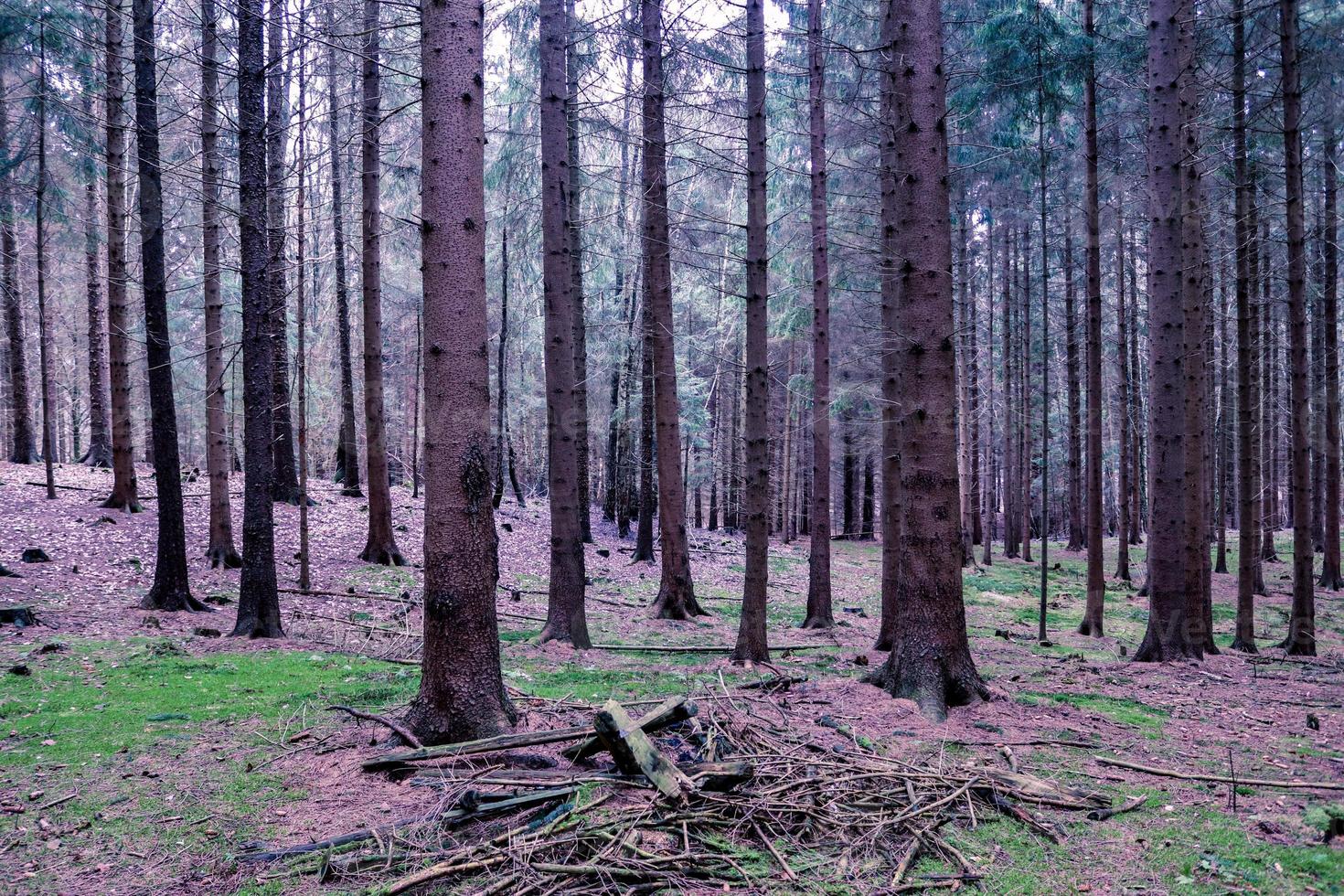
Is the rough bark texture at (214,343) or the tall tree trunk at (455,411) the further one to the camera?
the rough bark texture at (214,343)

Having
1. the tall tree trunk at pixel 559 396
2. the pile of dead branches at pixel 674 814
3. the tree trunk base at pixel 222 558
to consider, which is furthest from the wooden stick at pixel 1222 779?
the tree trunk base at pixel 222 558

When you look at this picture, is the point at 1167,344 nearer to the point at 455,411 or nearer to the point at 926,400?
the point at 926,400

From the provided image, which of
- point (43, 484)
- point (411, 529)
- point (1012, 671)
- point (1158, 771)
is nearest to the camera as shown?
point (1158, 771)

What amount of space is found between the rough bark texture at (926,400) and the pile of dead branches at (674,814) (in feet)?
5.61

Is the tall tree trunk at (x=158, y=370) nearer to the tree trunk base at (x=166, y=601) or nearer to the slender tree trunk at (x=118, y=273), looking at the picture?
the tree trunk base at (x=166, y=601)

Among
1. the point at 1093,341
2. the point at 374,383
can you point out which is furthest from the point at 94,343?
the point at 1093,341

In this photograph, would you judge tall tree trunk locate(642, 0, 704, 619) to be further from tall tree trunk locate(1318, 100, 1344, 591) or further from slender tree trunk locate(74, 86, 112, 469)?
slender tree trunk locate(74, 86, 112, 469)

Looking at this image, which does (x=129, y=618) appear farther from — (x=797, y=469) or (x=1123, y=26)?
(x=797, y=469)

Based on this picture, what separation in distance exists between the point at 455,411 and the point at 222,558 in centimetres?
978

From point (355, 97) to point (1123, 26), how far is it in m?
16.1

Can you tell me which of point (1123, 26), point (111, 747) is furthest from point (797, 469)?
point (111, 747)

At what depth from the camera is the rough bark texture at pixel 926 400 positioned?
22.0 feet

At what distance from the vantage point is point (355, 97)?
18.4m

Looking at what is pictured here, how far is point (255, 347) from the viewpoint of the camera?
30.5 ft
